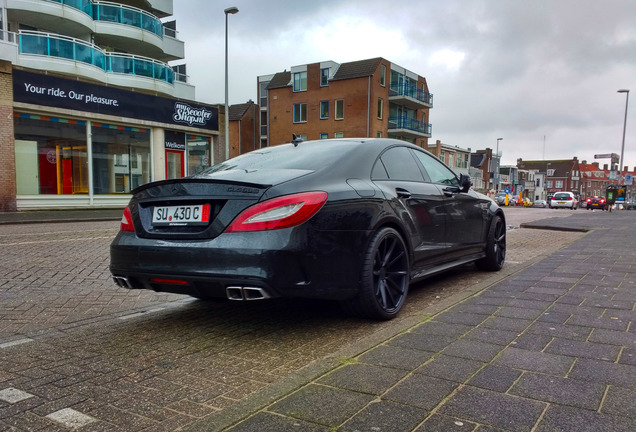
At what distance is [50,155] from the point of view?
63.4 ft

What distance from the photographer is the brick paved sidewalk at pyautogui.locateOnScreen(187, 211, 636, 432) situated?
2.06 m

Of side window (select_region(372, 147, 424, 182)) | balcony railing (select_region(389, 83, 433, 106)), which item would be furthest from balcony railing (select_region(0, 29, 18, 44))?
balcony railing (select_region(389, 83, 433, 106))

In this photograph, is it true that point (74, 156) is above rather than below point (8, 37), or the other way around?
below

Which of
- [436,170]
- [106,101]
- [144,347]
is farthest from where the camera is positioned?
[106,101]

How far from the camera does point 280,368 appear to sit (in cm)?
282

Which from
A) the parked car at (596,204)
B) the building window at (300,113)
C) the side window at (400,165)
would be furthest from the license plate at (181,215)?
the parked car at (596,204)

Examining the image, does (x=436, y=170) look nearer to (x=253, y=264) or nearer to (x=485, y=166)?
(x=253, y=264)

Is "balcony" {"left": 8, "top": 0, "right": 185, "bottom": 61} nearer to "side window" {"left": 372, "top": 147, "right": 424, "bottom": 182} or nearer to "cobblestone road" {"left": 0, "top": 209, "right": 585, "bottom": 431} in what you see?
"cobblestone road" {"left": 0, "top": 209, "right": 585, "bottom": 431}

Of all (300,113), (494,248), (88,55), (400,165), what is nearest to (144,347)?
(400,165)

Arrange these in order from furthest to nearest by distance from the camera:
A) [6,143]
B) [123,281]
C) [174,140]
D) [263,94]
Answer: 1. [263,94]
2. [174,140]
3. [6,143]
4. [123,281]

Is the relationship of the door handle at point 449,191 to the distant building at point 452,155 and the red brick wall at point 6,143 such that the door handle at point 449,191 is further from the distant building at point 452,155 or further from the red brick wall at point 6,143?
the distant building at point 452,155

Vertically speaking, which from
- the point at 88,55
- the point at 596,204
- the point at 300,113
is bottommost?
the point at 596,204

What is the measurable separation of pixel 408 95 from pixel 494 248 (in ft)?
139

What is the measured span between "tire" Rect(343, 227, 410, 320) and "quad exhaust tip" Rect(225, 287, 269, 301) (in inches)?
31.7
